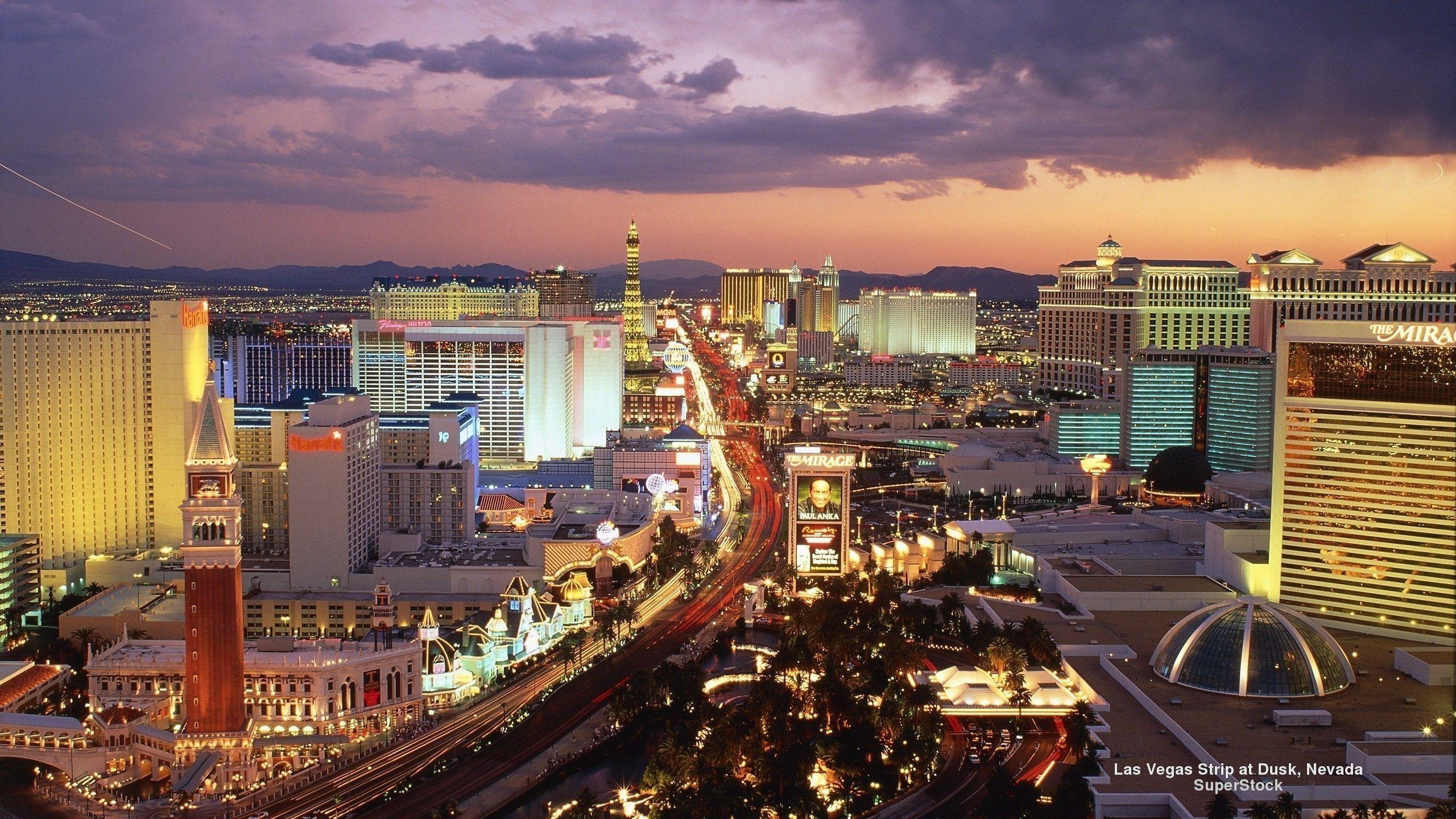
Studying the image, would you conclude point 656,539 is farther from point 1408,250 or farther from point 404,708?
point 1408,250

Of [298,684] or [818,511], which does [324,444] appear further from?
[818,511]

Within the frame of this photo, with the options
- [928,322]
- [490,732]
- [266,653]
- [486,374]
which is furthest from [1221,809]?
[928,322]

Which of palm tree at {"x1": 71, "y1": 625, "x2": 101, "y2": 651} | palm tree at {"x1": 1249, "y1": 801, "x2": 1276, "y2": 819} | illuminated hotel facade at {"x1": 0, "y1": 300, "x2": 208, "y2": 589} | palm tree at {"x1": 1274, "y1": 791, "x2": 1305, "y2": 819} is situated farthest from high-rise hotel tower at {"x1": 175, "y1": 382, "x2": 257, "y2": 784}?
palm tree at {"x1": 1274, "y1": 791, "x2": 1305, "y2": 819}

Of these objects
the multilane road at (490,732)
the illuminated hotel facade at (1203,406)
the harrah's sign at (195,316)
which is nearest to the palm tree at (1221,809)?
the multilane road at (490,732)

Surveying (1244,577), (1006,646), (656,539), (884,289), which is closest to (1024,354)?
(884,289)

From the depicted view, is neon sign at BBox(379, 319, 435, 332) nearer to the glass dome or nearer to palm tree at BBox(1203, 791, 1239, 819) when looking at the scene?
the glass dome

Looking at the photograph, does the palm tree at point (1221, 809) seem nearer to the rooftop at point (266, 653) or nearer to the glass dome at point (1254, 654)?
the glass dome at point (1254, 654)
